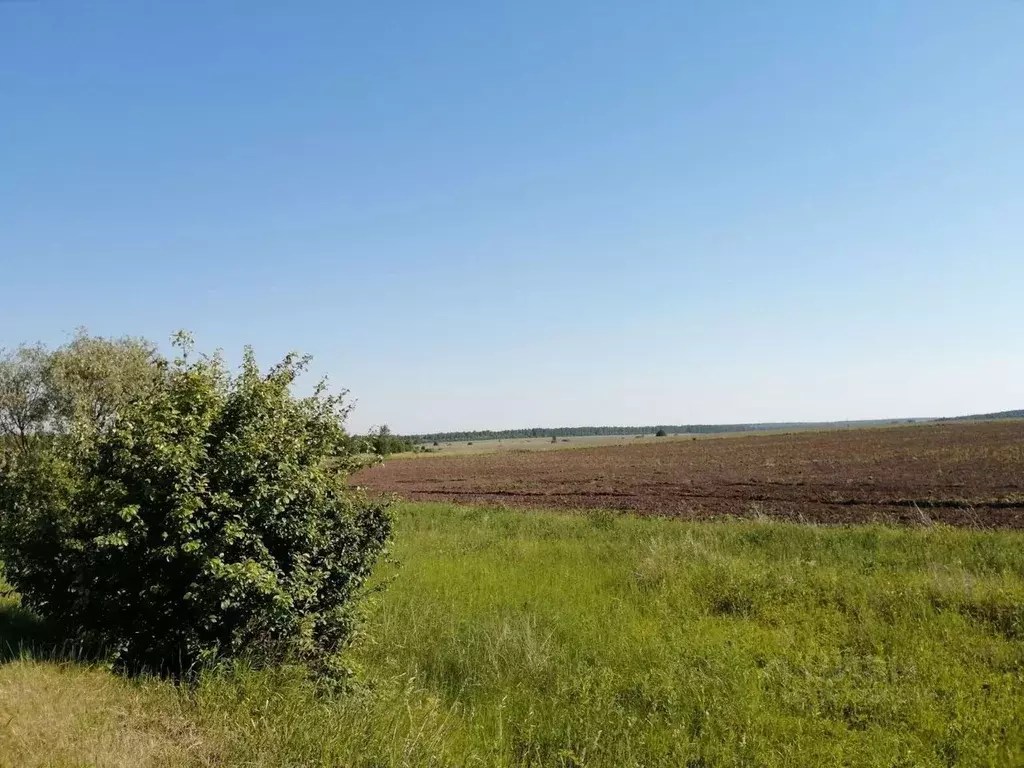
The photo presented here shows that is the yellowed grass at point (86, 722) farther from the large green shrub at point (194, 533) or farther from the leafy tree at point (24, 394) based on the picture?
the leafy tree at point (24, 394)

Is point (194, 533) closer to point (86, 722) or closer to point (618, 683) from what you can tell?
point (86, 722)

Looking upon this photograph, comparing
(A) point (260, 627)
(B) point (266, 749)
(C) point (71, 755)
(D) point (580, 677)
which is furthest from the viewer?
(D) point (580, 677)

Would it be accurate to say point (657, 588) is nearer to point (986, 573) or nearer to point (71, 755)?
point (986, 573)

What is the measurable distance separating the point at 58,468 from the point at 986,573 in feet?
46.3

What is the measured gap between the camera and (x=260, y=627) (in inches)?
238

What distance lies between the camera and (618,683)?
649 cm

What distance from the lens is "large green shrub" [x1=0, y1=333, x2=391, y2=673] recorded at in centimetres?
561

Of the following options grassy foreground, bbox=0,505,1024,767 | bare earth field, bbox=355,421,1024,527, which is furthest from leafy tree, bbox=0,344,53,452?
grassy foreground, bbox=0,505,1024,767

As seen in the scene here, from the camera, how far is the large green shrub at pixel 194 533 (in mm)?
5613

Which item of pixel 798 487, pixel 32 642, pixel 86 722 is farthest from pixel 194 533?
pixel 798 487

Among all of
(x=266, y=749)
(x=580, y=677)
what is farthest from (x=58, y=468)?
(x=580, y=677)

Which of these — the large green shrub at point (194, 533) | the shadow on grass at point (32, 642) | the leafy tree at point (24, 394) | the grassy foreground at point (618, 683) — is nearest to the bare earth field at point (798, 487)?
the grassy foreground at point (618, 683)

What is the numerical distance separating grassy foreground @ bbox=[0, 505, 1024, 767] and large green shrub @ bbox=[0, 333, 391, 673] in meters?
0.47

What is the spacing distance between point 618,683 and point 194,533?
4644 mm
